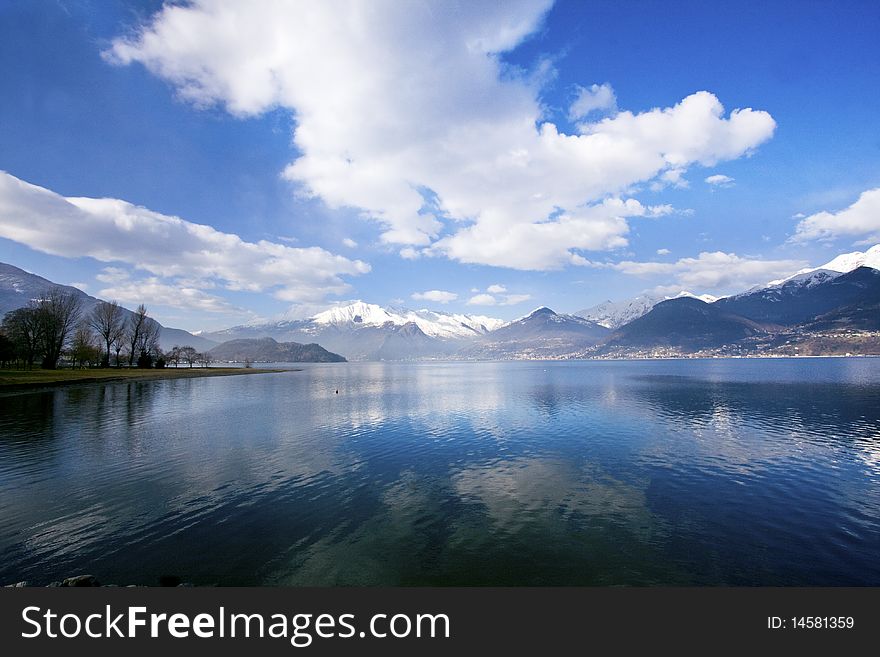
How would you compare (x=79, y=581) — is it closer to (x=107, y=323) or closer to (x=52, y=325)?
(x=52, y=325)

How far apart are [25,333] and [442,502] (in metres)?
163

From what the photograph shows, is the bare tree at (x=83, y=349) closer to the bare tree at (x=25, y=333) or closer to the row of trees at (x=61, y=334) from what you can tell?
the row of trees at (x=61, y=334)

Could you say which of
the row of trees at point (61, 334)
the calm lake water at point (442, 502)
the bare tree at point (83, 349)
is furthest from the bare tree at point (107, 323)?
the calm lake water at point (442, 502)

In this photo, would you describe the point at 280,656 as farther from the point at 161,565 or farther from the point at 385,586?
the point at 161,565

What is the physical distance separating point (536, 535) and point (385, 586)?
354 inches

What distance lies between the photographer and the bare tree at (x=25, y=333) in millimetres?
121062

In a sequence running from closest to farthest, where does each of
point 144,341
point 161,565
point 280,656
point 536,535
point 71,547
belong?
point 280,656, point 161,565, point 71,547, point 536,535, point 144,341

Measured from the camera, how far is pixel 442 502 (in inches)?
A: 1030

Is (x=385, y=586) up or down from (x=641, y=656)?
up

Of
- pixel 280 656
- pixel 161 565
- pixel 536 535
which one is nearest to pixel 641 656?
pixel 536 535

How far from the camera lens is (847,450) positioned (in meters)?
38.4

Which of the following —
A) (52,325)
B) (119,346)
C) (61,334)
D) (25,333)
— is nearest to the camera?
(25,333)

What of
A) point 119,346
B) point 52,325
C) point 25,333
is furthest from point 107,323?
point 25,333

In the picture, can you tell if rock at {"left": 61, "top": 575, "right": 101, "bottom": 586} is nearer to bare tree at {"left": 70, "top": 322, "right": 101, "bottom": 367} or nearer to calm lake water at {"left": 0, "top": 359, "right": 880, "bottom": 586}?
calm lake water at {"left": 0, "top": 359, "right": 880, "bottom": 586}
